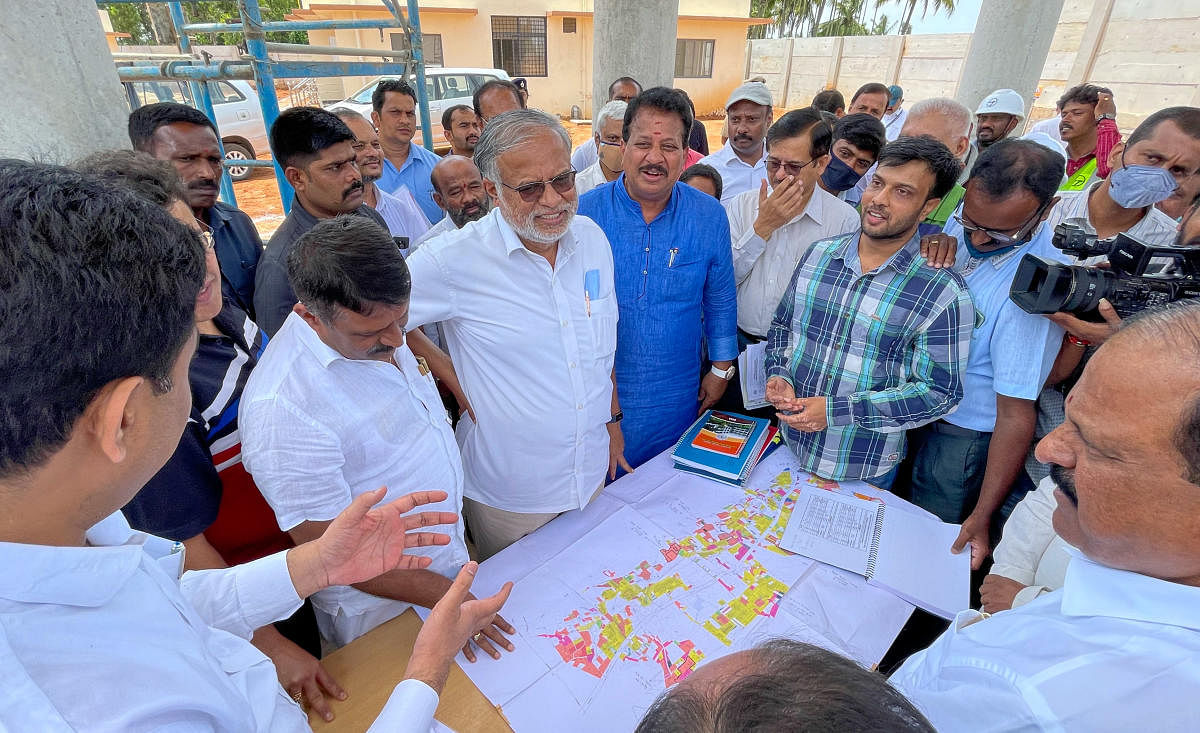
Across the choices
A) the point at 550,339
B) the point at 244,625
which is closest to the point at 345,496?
the point at 244,625

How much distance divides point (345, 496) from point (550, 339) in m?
0.86

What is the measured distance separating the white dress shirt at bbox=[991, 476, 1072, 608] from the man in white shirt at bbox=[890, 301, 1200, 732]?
2.24 feet

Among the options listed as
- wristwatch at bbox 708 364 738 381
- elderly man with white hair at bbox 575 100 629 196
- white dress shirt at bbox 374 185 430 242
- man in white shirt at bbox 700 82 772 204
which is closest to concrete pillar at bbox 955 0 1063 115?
man in white shirt at bbox 700 82 772 204

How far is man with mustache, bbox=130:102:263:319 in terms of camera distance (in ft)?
7.54

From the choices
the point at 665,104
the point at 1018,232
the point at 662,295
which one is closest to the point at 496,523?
the point at 662,295

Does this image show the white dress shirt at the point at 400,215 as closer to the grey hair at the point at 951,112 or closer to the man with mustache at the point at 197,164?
the man with mustache at the point at 197,164

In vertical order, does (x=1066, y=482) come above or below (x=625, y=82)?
below

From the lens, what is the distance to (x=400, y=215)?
3.50 m

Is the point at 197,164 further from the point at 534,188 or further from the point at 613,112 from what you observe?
the point at 613,112

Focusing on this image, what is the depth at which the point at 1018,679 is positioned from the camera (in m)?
0.79

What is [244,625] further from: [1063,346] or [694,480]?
[1063,346]

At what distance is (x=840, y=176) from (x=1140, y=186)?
1.51m

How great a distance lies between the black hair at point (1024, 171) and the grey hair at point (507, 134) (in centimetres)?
153

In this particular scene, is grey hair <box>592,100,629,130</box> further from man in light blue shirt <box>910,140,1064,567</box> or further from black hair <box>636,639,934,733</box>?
black hair <box>636,639,934,733</box>
